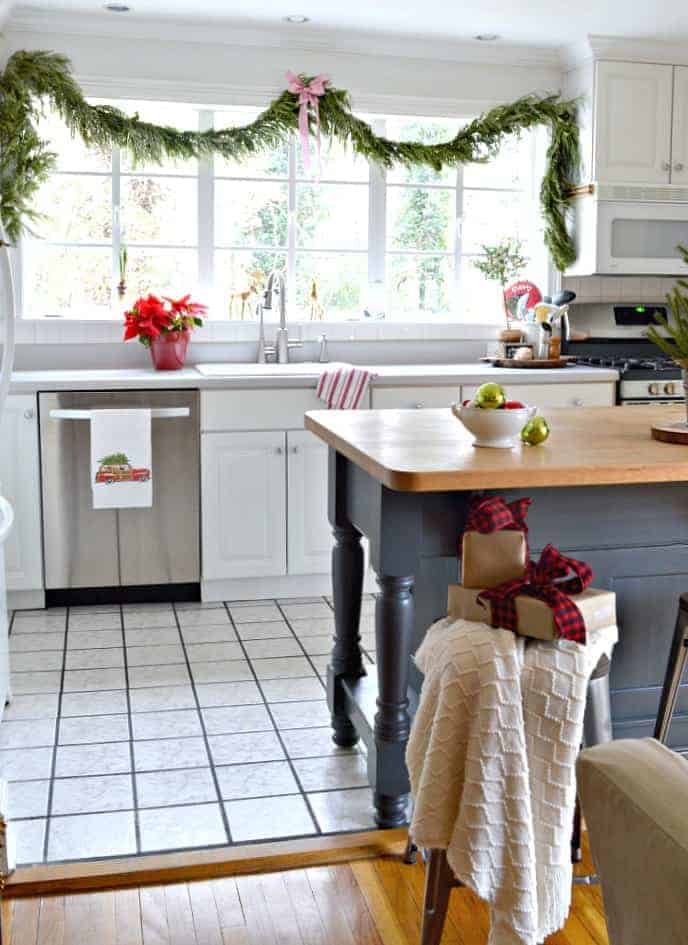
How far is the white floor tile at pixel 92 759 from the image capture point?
293cm

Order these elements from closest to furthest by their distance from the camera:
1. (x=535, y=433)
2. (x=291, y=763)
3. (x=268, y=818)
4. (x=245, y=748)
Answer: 1. (x=535, y=433)
2. (x=268, y=818)
3. (x=291, y=763)
4. (x=245, y=748)

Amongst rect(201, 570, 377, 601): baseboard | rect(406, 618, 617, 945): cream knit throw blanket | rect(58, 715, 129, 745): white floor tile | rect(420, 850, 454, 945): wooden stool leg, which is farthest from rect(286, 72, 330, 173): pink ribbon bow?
rect(420, 850, 454, 945): wooden stool leg

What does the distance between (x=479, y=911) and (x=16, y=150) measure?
3708 mm

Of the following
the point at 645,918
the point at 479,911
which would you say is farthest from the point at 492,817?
the point at 645,918

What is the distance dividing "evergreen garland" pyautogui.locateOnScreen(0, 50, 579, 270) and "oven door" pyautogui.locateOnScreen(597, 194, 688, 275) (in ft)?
0.76

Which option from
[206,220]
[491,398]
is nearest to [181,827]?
[491,398]

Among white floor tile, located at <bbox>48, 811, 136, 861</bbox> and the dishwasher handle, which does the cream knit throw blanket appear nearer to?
white floor tile, located at <bbox>48, 811, 136, 861</bbox>

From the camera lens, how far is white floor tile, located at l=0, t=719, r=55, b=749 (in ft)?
10.2

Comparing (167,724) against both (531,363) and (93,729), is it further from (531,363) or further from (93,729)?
(531,363)

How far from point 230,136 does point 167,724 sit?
2.83 metres

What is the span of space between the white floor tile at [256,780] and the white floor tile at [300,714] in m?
0.28

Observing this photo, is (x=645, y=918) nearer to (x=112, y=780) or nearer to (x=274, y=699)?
(x=112, y=780)

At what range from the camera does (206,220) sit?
16.8 feet

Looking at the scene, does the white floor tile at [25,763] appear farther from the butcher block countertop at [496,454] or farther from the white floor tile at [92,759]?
the butcher block countertop at [496,454]
